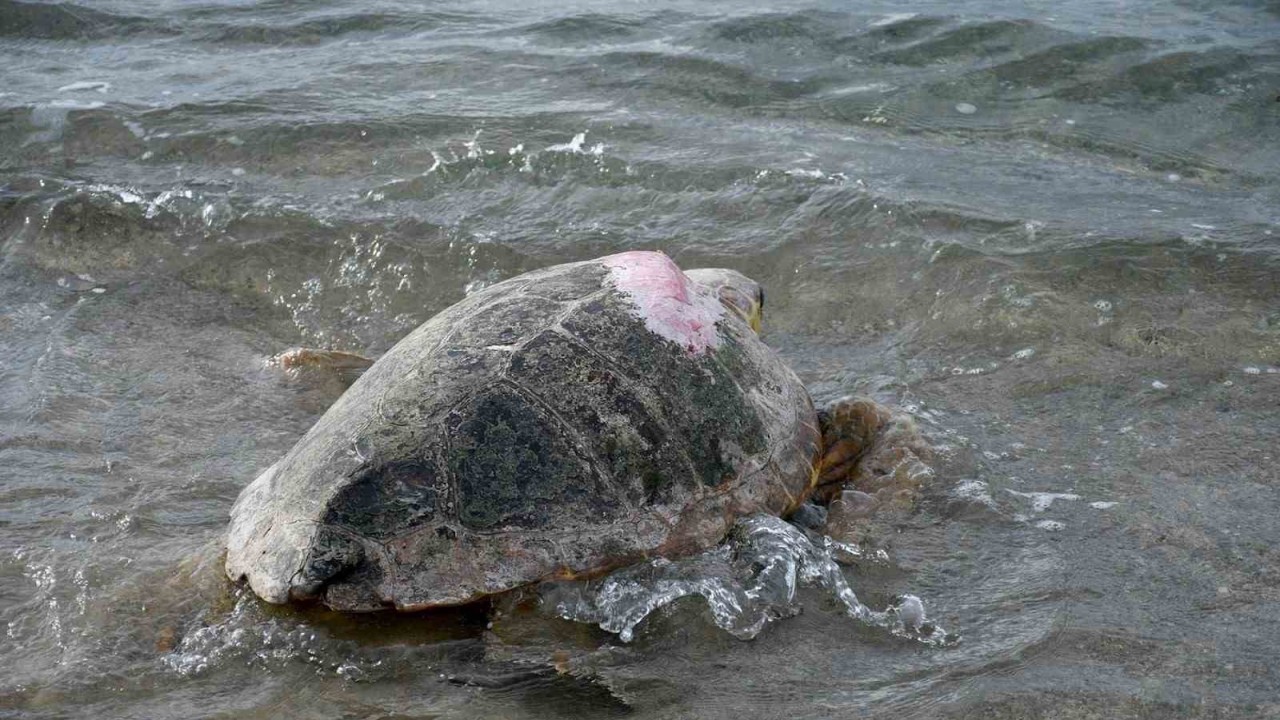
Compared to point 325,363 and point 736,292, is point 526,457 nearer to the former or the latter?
point 736,292

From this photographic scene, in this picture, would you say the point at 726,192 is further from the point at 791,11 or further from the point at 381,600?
the point at 381,600

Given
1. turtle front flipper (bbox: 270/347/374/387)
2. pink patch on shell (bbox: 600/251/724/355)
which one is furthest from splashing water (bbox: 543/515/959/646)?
turtle front flipper (bbox: 270/347/374/387)

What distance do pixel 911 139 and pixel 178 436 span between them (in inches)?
156

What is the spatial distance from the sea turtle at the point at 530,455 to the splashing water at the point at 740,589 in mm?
50

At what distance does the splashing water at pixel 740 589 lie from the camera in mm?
3039

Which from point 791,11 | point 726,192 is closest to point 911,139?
point 726,192

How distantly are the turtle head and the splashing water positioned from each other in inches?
42.9

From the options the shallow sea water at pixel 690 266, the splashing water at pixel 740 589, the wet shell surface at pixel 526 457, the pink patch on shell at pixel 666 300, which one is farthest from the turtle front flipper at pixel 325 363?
the splashing water at pixel 740 589

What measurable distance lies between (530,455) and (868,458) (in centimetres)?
118

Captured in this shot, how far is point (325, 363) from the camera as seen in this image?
4.55m

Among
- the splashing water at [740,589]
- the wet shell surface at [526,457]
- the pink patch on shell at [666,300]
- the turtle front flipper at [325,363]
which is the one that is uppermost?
the pink patch on shell at [666,300]

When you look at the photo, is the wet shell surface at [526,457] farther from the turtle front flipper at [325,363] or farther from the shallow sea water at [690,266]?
the turtle front flipper at [325,363]

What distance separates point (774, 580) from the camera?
10.4 ft

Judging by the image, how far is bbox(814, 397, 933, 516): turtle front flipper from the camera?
11.9 ft
